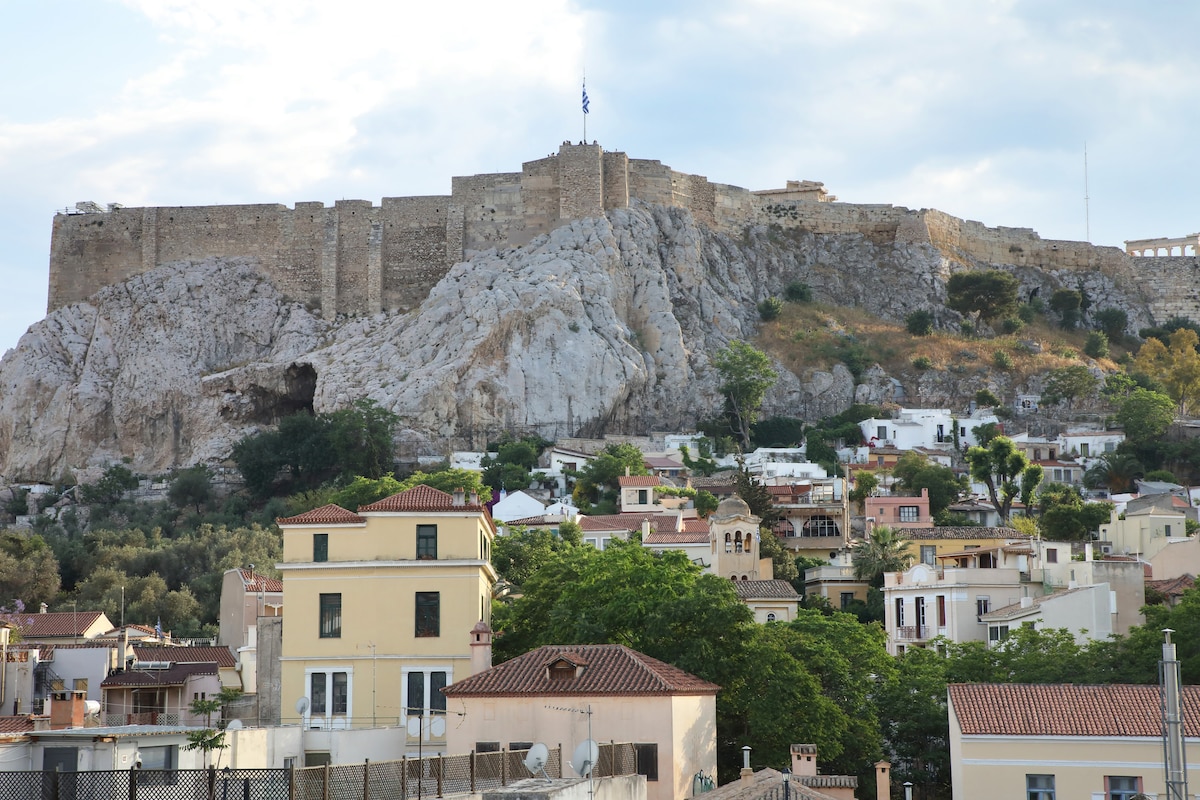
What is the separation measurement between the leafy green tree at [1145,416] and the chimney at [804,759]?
58.0 m

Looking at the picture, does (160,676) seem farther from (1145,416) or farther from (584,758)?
(1145,416)

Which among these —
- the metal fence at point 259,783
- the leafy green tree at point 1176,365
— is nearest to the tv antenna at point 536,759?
the metal fence at point 259,783

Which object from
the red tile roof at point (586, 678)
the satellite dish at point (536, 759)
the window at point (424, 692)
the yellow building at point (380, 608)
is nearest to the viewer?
the satellite dish at point (536, 759)

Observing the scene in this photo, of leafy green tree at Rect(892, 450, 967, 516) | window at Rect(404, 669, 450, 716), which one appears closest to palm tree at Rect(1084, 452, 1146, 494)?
leafy green tree at Rect(892, 450, 967, 516)

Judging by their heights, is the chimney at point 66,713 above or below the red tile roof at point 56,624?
above

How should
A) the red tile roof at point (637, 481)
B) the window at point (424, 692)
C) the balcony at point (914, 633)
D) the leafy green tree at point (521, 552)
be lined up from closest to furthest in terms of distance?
1. the window at point (424, 692)
2. the leafy green tree at point (521, 552)
3. the balcony at point (914, 633)
4. the red tile roof at point (637, 481)

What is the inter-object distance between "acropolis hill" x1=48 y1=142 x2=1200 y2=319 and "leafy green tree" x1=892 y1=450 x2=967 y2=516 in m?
22.1

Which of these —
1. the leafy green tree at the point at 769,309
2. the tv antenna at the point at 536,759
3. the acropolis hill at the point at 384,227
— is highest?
the acropolis hill at the point at 384,227

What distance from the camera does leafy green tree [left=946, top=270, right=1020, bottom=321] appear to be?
4080 inches

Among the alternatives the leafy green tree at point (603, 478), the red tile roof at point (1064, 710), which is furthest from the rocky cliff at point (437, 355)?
the red tile roof at point (1064, 710)

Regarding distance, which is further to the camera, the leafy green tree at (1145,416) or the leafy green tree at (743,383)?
the leafy green tree at (743,383)

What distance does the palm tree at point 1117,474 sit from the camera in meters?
83.4

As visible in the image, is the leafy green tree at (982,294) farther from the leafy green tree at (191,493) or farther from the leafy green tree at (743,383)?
the leafy green tree at (191,493)

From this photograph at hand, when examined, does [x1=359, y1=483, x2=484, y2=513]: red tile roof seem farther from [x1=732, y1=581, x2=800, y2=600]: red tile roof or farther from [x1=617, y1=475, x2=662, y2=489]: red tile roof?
[x1=617, y1=475, x2=662, y2=489]: red tile roof
